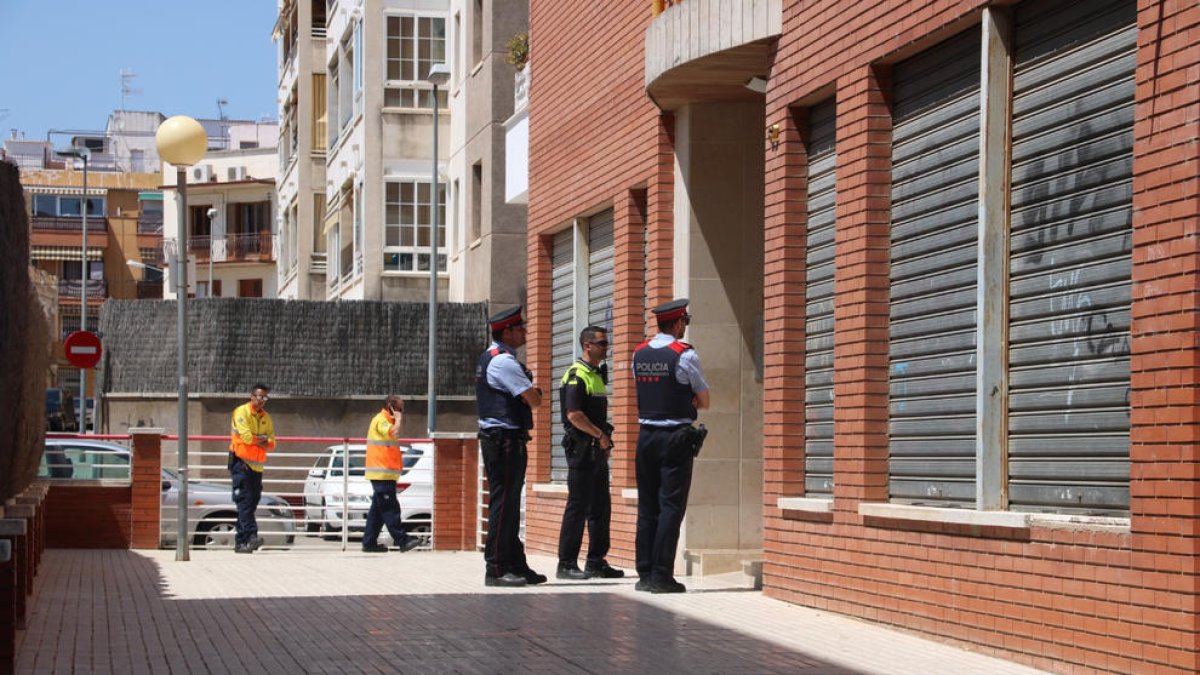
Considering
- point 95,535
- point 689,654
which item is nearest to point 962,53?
point 689,654

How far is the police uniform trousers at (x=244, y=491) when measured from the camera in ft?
71.9

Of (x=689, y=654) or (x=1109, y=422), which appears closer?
(x=1109, y=422)

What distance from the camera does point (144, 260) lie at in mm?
108500

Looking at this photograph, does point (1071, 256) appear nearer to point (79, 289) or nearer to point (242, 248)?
point (242, 248)

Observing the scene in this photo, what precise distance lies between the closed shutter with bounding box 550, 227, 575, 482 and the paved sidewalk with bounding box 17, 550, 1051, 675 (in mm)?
4456

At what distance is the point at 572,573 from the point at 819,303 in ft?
10.8

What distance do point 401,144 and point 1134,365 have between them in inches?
1350

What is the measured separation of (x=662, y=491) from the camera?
14008 millimetres

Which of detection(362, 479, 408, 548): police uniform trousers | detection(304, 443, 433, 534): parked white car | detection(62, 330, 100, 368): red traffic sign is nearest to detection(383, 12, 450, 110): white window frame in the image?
detection(62, 330, 100, 368): red traffic sign

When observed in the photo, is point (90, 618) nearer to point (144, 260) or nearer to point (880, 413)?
point (880, 413)

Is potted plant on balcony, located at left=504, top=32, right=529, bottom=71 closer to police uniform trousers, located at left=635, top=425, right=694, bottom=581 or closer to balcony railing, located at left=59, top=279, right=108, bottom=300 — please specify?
police uniform trousers, located at left=635, top=425, right=694, bottom=581

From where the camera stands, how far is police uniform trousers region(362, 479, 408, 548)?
21.9 meters

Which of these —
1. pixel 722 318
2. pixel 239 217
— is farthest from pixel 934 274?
pixel 239 217

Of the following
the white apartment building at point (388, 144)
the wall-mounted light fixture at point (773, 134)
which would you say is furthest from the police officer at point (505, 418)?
the white apartment building at point (388, 144)
